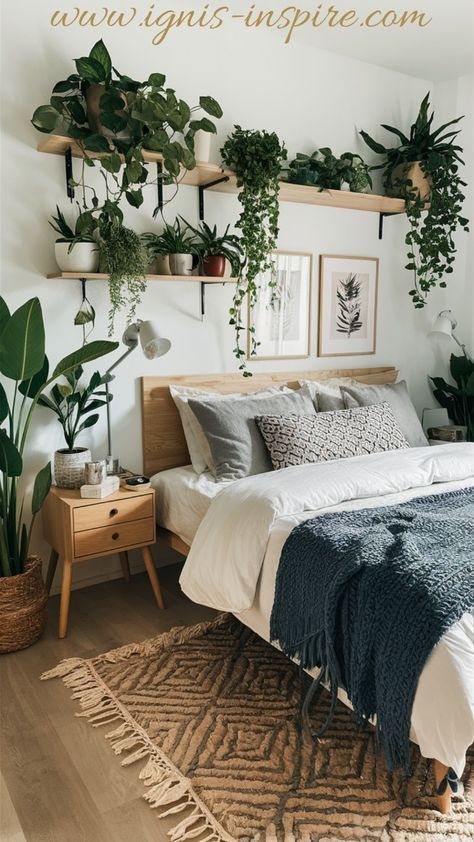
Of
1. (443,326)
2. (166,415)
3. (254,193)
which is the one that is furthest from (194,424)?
(443,326)

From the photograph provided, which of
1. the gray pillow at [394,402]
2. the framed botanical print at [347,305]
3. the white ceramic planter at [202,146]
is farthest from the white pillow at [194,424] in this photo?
the white ceramic planter at [202,146]

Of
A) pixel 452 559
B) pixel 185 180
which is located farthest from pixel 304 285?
pixel 452 559

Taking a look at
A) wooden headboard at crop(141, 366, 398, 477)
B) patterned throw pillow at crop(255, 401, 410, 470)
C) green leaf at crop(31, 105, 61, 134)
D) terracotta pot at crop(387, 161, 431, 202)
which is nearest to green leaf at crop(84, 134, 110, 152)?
green leaf at crop(31, 105, 61, 134)

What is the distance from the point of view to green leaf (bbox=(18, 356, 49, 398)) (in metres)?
2.61

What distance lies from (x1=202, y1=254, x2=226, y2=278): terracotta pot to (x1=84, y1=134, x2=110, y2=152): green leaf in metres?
0.73

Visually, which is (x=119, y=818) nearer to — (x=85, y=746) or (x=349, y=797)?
(x=85, y=746)

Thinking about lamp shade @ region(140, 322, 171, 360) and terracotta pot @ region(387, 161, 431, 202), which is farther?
terracotta pot @ region(387, 161, 431, 202)

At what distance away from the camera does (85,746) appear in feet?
6.63

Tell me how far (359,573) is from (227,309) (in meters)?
1.89

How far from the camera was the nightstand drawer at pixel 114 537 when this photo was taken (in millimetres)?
2666

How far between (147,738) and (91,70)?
2.53 m

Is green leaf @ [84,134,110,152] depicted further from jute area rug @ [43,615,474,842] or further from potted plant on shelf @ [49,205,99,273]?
jute area rug @ [43,615,474,842]

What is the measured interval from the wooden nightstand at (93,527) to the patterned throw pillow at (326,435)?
60cm

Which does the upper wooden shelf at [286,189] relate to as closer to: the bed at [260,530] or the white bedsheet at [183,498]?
the bed at [260,530]
